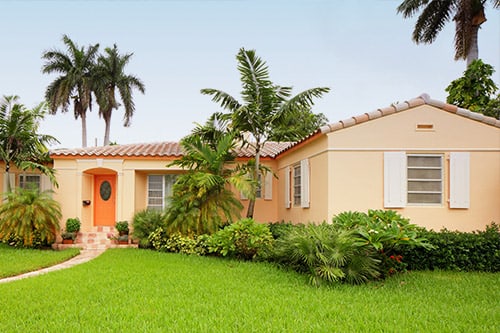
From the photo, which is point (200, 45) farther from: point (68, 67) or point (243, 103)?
point (68, 67)

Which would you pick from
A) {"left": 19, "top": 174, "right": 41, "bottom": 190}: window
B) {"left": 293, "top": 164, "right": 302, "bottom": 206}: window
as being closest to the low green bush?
{"left": 293, "top": 164, "right": 302, "bottom": 206}: window

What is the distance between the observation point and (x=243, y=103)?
1357 centimetres

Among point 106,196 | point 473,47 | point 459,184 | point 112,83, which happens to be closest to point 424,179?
point 459,184

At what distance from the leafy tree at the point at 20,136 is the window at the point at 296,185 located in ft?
26.6

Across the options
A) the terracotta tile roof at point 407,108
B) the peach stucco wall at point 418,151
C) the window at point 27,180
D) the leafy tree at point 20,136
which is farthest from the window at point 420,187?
the window at point 27,180

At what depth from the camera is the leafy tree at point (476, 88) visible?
17188 millimetres

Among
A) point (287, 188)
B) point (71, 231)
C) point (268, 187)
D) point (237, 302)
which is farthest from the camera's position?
point (268, 187)

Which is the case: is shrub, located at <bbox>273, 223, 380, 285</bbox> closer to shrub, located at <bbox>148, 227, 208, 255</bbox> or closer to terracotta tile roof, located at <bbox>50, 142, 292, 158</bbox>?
shrub, located at <bbox>148, 227, 208, 255</bbox>

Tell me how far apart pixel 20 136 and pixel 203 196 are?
6.68 metres

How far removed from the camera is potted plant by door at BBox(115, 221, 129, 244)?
591 inches

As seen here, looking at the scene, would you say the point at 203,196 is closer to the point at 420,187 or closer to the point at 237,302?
the point at 420,187

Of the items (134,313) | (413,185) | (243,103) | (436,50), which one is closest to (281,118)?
(243,103)

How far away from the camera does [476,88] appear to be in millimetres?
17234

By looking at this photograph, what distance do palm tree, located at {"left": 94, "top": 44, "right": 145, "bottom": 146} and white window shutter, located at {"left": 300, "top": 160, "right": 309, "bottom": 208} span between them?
71.1 feet
